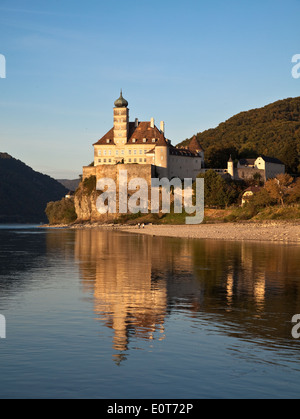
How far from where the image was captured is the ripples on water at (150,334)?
33.8ft

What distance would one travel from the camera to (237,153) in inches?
4478

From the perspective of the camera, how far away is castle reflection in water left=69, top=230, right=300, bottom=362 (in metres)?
15.0

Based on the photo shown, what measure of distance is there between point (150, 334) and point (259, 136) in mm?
138429

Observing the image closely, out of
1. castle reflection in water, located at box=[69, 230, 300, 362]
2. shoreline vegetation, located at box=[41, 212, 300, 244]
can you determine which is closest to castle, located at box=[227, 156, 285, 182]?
shoreline vegetation, located at box=[41, 212, 300, 244]

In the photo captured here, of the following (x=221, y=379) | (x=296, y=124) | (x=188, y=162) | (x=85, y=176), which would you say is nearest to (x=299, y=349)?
(x=221, y=379)

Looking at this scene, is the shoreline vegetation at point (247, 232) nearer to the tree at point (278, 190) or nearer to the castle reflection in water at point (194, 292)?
the tree at point (278, 190)

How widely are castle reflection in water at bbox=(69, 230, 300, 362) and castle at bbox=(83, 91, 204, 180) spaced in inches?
2545

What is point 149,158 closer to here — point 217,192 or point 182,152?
point 182,152

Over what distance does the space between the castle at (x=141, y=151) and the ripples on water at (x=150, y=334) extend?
7301cm

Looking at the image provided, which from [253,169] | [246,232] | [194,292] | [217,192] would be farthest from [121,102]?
[194,292]

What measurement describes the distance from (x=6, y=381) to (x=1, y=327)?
16.1 ft

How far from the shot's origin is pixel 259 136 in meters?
147
